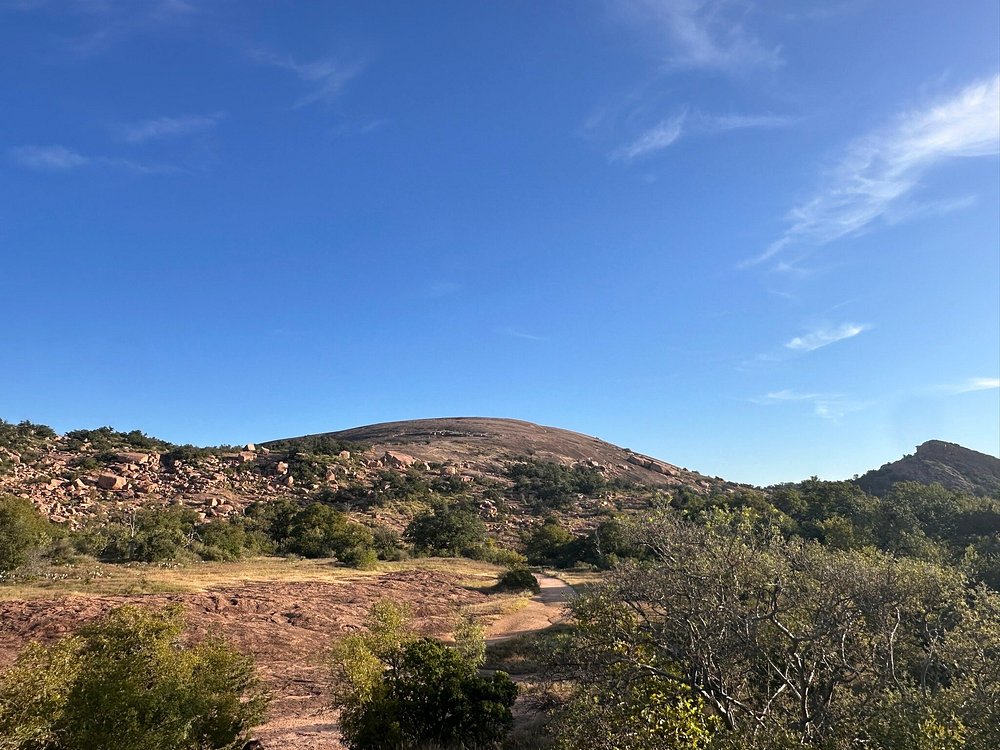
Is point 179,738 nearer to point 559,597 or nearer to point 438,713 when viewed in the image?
point 438,713

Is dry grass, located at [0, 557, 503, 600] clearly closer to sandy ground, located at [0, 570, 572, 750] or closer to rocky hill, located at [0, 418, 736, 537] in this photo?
sandy ground, located at [0, 570, 572, 750]

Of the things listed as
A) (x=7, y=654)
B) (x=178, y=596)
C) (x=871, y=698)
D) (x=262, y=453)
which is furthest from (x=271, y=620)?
(x=262, y=453)

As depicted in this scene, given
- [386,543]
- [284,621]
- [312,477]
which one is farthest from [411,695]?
[312,477]

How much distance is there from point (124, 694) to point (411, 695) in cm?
574

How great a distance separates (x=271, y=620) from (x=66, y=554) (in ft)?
57.2

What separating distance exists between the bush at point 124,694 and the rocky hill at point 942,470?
99.7 metres

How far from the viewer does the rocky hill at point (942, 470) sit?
286ft

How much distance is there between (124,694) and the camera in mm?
8008

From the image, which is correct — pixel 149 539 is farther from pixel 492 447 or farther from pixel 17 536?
pixel 492 447

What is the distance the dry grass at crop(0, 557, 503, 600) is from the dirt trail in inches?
185

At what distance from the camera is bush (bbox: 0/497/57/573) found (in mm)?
25594

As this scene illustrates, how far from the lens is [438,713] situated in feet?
38.5

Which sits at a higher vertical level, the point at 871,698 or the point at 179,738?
the point at 871,698

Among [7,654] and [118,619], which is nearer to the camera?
[118,619]
